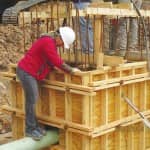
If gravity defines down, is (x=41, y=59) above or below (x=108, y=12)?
below

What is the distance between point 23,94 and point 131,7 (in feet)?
7.44

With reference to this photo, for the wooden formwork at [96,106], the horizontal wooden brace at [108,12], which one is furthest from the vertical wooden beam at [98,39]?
the wooden formwork at [96,106]

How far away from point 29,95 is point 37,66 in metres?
0.46

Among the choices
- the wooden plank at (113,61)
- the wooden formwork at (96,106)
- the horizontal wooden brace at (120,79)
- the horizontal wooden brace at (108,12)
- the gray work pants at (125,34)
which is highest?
the horizontal wooden brace at (108,12)

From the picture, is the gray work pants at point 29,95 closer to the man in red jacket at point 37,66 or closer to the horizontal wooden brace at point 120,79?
the man in red jacket at point 37,66

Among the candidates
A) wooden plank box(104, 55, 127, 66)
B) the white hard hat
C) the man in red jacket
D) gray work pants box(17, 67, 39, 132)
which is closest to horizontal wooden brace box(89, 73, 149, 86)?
wooden plank box(104, 55, 127, 66)

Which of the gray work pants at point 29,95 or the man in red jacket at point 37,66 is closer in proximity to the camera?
the man in red jacket at point 37,66

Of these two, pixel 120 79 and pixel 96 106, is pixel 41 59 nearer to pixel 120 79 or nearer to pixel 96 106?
pixel 96 106

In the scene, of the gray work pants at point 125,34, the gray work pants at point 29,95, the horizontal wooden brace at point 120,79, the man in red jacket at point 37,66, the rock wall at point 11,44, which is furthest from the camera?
the rock wall at point 11,44

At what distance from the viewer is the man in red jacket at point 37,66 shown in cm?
706

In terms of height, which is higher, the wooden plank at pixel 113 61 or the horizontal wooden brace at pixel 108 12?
the horizontal wooden brace at pixel 108 12

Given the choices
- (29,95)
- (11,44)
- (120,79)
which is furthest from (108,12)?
(11,44)

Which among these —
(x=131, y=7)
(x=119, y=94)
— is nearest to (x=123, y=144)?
(x=119, y=94)

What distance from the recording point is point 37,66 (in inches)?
285
